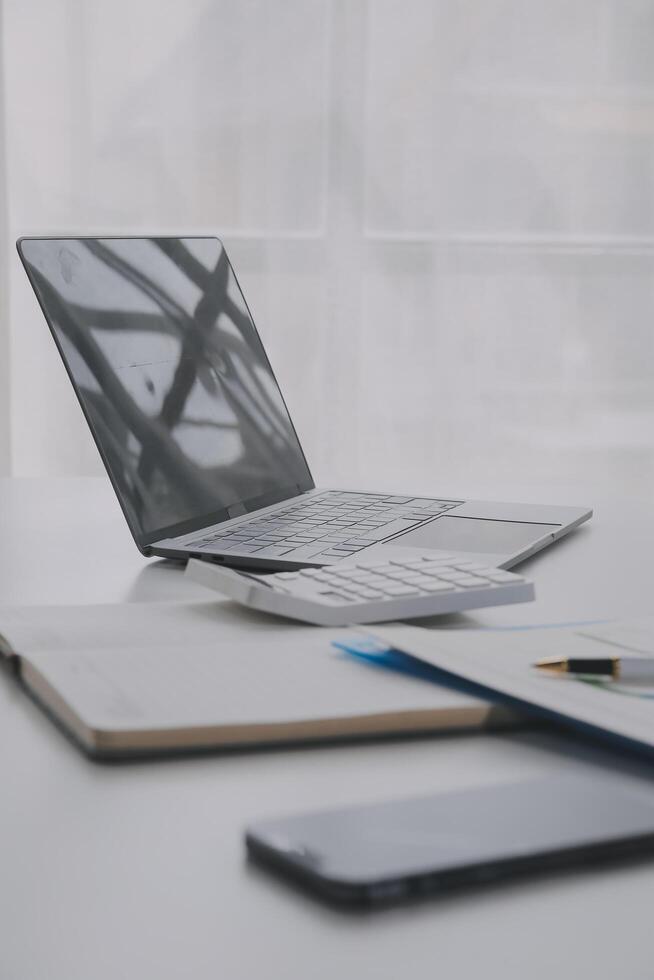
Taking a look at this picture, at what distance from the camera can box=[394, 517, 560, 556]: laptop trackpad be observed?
85cm

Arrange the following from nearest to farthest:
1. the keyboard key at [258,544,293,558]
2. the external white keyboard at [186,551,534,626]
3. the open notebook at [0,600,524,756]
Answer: the open notebook at [0,600,524,756]
the external white keyboard at [186,551,534,626]
the keyboard key at [258,544,293,558]

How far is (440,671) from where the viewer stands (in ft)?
1.83

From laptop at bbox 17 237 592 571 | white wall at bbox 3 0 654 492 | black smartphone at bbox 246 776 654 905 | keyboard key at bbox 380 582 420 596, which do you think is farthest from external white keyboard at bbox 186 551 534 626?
white wall at bbox 3 0 654 492

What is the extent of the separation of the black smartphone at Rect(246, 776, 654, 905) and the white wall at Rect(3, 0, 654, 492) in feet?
7.46

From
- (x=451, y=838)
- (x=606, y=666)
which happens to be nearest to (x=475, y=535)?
(x=606, y=666)

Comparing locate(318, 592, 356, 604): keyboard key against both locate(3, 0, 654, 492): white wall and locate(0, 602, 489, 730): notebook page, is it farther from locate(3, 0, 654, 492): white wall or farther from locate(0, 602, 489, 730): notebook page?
locate(3, 0, 654, 492): white wall

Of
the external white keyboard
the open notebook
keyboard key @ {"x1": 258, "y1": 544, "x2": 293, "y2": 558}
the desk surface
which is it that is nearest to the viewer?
the desk surface

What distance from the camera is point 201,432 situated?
0.95m

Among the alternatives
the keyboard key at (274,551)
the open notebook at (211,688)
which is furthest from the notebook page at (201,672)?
the keyboard key at (274,551)

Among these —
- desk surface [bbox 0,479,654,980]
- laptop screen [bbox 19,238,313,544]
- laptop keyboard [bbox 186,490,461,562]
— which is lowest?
desk surface [bbox 0,479,654,980]

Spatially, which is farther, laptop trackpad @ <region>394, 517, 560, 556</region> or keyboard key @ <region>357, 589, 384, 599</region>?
laptop trackpad @ <region>394, 517, 560, 556</region>

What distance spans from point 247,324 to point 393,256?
1.80 m

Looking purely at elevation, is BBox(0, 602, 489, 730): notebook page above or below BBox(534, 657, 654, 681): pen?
below

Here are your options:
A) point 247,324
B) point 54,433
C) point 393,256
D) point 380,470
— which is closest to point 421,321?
point 393,256
